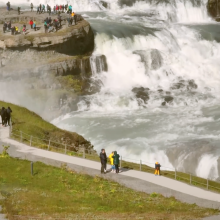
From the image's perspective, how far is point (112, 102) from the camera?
52125 millimetres

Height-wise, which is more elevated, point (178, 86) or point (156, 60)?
point (156, 60)

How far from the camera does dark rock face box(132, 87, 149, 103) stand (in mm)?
52344

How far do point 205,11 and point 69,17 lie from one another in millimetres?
26836

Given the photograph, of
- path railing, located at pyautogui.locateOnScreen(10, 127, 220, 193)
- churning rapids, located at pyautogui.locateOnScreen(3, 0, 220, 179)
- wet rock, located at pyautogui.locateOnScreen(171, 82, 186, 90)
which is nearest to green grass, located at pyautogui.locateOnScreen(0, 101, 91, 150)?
path railing, located at pyautogui.locateOnScreen(10, 127, 220, 193)

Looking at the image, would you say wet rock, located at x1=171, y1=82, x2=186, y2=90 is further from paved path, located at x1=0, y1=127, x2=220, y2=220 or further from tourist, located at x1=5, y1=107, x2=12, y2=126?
paved path, located at x1=0, y1=127, x2=220, y2=220

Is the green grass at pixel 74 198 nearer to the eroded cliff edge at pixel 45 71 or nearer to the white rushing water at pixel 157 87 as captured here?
the white rushing water at pixel 157 87

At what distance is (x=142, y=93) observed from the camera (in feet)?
176

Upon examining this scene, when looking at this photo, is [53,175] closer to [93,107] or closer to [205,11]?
[93,107]

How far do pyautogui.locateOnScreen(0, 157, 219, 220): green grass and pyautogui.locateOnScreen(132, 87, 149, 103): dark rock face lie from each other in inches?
980

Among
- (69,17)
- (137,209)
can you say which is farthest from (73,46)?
(137,209)

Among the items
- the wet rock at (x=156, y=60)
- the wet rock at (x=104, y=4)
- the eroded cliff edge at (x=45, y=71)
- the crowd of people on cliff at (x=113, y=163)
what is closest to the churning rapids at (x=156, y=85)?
the wet rock at (x=156, y=60)

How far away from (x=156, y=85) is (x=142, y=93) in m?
3.41

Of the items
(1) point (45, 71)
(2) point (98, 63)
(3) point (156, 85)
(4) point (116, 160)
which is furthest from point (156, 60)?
(4) point (116, 160)

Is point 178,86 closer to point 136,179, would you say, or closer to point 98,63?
point 98,63
